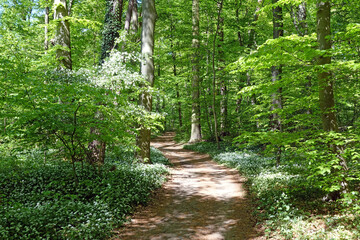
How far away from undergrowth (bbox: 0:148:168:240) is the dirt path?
0.47m

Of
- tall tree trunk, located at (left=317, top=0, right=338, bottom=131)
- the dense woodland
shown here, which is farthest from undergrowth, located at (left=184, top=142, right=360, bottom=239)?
tall tree trunk, located at (left=317, top=0, right=338, bottom=131)

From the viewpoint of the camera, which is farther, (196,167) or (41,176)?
(196,167)

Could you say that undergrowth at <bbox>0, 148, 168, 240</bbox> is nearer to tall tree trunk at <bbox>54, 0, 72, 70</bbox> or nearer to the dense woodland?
the dense woodland

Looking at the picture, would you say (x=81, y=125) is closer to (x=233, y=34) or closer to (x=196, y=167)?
(x=196, y=167)

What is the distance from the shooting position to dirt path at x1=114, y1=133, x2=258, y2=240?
17.3 feet

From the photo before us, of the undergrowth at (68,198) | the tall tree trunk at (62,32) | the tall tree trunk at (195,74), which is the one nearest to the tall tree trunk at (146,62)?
the undergrowth at (68,198)

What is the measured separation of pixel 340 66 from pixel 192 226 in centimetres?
494

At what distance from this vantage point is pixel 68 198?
6.24 meters

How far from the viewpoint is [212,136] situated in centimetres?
1973


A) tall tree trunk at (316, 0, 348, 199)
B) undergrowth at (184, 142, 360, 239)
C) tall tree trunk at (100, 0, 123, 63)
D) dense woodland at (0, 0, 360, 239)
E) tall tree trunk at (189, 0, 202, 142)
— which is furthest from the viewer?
tall tree trunk at (189, 0, 202, 142)

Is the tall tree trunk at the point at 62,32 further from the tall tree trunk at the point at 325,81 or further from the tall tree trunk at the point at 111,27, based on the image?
the tall tree trunk at the point at 325,81

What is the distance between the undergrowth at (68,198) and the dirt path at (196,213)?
0.47m

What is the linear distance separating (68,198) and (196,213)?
3.62 metres

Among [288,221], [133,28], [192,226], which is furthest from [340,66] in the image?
[133,28]
